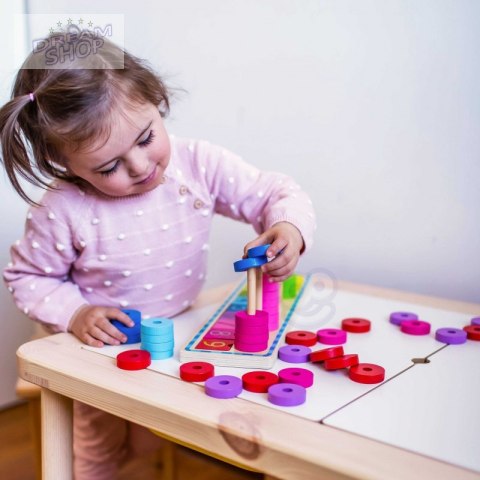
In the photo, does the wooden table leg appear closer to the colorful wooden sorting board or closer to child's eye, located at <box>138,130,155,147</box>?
the colorful wooden sorting board

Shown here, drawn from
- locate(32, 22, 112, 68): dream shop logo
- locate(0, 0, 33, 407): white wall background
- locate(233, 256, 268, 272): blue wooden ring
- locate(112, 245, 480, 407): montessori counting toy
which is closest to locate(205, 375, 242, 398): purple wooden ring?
locate(112, 245, 480, 407): montessori counting toy

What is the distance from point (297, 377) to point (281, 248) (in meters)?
0.17

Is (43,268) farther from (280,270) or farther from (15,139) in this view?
(280,270)

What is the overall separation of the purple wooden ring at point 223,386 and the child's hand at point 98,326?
0.16 metres

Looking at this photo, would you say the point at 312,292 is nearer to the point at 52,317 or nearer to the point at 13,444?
the point at 52,317

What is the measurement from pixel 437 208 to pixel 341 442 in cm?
51

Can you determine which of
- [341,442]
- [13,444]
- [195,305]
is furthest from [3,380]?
[341,442]

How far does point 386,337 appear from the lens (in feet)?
2.04

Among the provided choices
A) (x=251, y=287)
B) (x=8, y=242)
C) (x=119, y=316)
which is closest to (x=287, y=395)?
(x=251, y=287)

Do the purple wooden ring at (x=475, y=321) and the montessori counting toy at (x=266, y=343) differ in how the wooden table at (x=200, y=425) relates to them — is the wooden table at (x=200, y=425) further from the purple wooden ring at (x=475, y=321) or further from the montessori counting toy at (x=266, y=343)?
the purple wooden ring at (x=475, y=321)

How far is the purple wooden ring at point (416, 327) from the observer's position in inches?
24.7

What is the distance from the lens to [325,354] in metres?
0.53

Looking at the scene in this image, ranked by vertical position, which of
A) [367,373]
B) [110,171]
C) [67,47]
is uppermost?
[67,47]

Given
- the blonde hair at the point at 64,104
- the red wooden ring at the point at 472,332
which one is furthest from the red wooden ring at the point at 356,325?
the blonde hair at the point at 64,104
